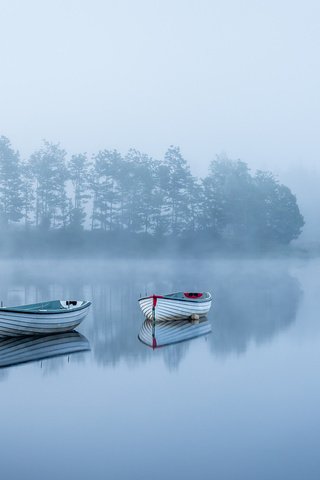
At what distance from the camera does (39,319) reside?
2586 cm

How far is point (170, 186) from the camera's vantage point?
389ft

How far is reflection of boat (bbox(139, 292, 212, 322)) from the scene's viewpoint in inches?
1252

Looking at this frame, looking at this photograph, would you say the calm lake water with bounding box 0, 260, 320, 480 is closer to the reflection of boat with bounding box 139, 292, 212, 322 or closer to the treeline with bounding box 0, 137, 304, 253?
the reflection of boat with bounding box 139, 292, 212, 322

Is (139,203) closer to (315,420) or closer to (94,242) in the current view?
(94,242)

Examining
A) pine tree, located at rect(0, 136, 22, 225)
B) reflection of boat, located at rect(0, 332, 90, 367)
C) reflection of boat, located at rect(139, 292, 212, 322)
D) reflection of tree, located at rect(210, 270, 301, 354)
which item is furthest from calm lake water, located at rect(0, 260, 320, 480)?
pine tree, located at rect(0, 136, 22, 225)

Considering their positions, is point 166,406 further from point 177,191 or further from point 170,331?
point 177,191

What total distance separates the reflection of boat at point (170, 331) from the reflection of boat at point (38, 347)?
3125 millimetres

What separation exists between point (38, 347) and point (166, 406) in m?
9.09

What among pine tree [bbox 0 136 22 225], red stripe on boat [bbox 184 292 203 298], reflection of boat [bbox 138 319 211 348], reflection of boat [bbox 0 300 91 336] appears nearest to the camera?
reflection of boat [bbox 0 300 91 336]

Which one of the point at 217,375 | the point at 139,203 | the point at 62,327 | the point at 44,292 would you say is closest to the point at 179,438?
the point at 217,375

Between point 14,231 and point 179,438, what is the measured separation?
316 ft

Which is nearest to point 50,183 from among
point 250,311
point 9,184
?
point 9,184

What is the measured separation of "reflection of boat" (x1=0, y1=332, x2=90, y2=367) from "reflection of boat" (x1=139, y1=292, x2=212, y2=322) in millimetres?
5572

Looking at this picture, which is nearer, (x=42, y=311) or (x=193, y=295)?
(x=42, y=311)
